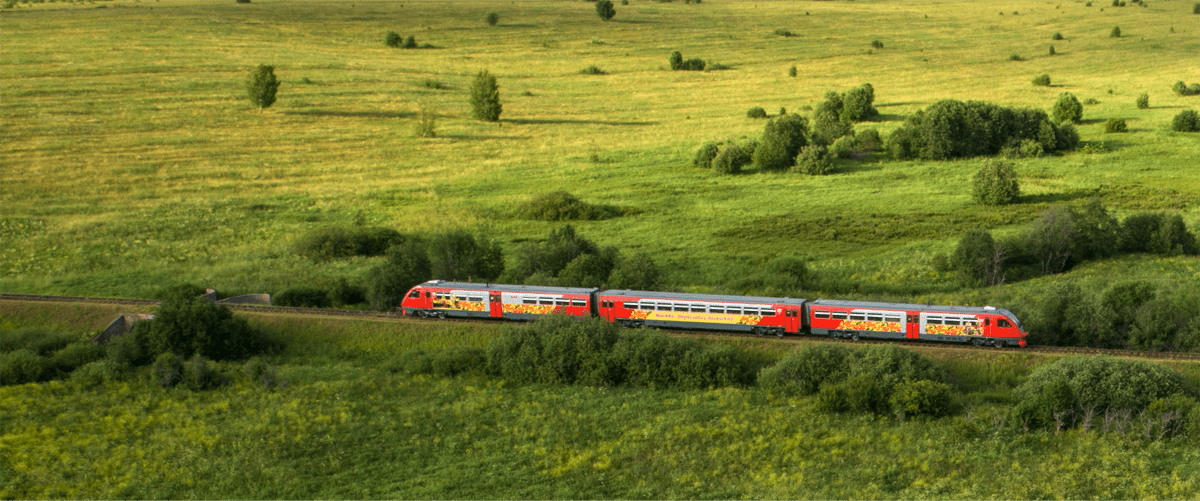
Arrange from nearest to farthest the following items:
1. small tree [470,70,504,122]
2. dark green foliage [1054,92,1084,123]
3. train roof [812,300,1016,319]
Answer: train roof [812,300,1016,319] → dark green foliage [1054,92,1084,123] → small tree [470,70,504,122]

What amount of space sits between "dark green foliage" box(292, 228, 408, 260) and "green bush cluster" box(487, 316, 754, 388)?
2179 centimetres

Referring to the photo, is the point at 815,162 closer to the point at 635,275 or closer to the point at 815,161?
the point at 815,161

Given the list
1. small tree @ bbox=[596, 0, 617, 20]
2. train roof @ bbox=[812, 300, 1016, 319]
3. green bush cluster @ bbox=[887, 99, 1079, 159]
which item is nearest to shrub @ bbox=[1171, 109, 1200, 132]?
green bush cluster @ bbox=[887, 99, 1079, 159]

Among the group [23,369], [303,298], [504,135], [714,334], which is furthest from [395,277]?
[504,135]

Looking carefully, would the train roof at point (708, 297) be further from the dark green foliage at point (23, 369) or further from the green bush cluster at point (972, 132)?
the green bush cluster at point (972, 132)

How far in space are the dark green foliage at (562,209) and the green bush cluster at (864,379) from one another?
99.0 feet

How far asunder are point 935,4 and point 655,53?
236ft

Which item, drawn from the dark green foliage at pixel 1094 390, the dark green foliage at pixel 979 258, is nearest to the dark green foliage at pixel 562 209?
the dark green foliage at pixel 979 258

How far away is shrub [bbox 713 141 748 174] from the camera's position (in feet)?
251

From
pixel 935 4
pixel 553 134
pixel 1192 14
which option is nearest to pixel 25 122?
pixel 553 134

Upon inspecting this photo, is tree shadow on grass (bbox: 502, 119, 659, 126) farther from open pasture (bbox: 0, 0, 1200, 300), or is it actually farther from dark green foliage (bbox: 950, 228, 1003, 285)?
dark green foliage (bbox: 950, 228, 1003, 285)

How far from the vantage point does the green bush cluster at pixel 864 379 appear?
109ft

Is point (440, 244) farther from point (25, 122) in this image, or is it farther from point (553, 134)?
point (25, 122)

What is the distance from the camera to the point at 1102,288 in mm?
44438
